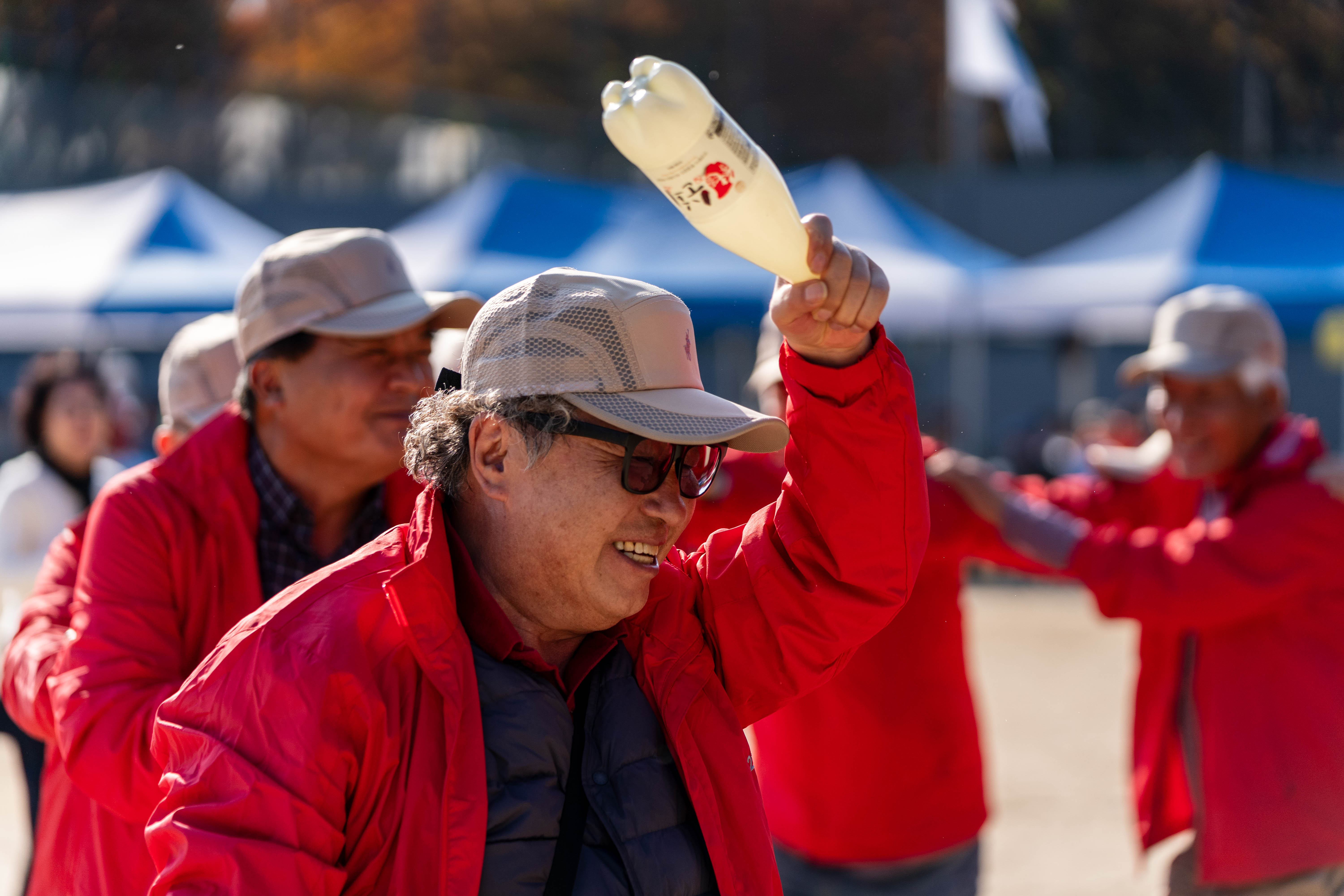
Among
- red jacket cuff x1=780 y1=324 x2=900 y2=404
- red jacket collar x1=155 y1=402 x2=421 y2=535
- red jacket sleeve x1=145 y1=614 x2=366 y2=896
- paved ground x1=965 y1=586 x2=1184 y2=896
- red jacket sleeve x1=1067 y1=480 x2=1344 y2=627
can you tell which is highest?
red jacket cuff x1=780 y1=324 x2=900 y2=404

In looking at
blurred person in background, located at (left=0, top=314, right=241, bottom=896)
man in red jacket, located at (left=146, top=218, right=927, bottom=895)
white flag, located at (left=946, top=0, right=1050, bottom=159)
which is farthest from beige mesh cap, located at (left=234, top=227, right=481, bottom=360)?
white flag, located at (left=946, top=0, right=1050, bottom=159)

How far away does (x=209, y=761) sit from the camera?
53.6 inches

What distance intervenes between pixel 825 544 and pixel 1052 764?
5.42m

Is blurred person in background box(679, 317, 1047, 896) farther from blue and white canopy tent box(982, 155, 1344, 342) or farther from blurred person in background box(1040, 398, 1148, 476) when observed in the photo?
blurred person in background box(1040, 398, 1148, 476)

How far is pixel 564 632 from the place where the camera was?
65.2 inches

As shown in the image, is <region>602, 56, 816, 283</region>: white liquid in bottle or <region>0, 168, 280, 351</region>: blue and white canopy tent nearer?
<region>602, 56, 816, 283</region>: white liquid in bottle

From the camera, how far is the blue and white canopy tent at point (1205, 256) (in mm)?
6918

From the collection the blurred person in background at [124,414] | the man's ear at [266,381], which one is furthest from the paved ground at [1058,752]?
the blurred person in background at [124,414]

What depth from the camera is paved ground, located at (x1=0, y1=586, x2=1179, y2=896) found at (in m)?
5.05

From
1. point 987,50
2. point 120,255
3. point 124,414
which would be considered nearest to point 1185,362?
point 987,50

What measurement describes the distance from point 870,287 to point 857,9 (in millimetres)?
23735

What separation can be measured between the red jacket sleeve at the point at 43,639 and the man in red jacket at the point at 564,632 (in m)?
0.78

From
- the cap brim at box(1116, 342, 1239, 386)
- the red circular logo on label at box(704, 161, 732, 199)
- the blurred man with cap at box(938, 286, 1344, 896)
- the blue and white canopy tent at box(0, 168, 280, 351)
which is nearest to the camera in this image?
the red circular logo on label at box(704, 161, 732, 199)

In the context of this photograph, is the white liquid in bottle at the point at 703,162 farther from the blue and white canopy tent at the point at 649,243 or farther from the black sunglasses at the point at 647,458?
the blue and white canopy tent at the point at 649,243
